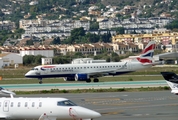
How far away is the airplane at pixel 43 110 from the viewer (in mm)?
40531

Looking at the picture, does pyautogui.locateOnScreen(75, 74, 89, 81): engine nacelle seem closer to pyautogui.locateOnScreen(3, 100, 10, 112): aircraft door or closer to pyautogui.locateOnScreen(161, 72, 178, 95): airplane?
pyautogui.locateOnScreen(161, 72, 178, 95): airplane

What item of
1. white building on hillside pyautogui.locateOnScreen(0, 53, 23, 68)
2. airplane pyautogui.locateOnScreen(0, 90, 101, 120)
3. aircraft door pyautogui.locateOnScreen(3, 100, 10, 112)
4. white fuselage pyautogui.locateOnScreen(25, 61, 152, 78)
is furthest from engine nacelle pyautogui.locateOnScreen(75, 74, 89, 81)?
white building on hillside pyautogui.locateOnScreen(0, 53, 23, 68)

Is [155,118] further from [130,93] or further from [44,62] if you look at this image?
[44,62]

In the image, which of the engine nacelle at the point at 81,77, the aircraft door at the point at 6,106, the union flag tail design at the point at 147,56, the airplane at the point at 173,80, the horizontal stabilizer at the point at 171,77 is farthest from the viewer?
the union flag tail design at the point at 147,56

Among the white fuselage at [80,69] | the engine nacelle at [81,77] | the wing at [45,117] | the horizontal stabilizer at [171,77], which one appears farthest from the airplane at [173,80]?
the white fuselage at [80,69]

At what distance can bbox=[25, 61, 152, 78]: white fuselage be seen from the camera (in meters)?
93.4

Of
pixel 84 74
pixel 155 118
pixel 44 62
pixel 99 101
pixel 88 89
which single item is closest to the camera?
pixel 155 118

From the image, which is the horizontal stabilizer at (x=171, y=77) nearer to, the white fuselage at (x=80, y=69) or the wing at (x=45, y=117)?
the wing at (x=45, y=117)

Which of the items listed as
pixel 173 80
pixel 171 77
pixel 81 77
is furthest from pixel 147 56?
pixel 173 80

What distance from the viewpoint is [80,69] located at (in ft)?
310

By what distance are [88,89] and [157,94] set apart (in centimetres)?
949

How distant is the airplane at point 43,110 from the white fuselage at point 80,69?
169 ft

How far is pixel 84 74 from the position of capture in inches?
3679

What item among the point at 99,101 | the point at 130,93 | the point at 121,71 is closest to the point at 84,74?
the point at 121,71
